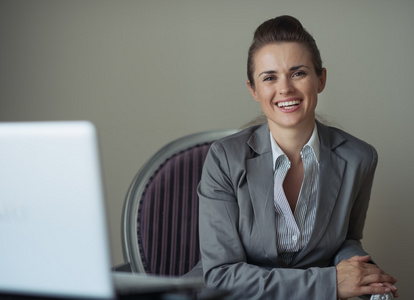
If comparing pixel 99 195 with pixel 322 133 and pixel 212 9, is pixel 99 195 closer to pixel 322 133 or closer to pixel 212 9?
pixel 322 133

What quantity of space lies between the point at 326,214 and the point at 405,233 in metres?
1.09

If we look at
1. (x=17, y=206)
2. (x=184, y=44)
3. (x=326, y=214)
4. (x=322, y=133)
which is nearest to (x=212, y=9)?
(x=184, y=44)

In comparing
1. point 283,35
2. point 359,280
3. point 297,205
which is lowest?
point 359,280

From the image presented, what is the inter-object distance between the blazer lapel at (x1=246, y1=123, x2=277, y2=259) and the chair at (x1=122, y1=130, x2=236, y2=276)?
0.22 m

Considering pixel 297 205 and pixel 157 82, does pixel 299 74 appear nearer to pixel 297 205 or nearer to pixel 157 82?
pixel 297 205

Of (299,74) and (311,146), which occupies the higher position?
(299,74)

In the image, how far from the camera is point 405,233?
8.77 ft

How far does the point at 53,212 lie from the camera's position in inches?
34.4

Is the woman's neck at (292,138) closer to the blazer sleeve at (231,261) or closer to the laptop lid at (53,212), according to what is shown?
the blazer sleeve at (231,261)

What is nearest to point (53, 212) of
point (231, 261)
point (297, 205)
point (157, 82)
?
point (231, 261)

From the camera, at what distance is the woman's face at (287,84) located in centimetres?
176

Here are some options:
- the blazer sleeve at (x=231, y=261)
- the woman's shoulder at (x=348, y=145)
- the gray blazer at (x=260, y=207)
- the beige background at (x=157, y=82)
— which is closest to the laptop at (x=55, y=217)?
the blazer sleeve at (x=231, y=261)

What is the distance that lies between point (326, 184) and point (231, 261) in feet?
1.13

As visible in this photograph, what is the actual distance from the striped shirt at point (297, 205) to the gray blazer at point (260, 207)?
0.02 meters
